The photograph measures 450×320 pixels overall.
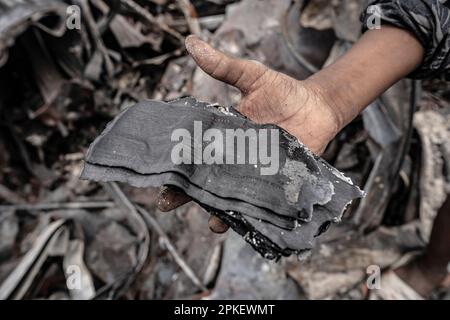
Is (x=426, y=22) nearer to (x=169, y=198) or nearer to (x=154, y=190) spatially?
(x=169, y=198)

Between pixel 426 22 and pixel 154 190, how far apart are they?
2164mm

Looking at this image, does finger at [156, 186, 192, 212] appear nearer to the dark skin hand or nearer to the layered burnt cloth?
the dark skin hand

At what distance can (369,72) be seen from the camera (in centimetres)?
167

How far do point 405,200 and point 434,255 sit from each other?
18.3 inches

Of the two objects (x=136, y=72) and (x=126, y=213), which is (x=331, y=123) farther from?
(x=136, y=72)

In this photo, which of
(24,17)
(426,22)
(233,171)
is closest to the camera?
(233,171)

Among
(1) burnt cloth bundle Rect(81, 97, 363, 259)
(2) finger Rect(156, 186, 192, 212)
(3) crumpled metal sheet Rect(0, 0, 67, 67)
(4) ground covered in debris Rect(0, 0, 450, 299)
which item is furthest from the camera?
(3) crumpled metal sheet Rect(0, 0, 67, 67)

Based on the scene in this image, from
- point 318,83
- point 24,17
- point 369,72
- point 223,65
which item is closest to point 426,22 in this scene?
point 369,72

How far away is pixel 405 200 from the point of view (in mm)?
2562

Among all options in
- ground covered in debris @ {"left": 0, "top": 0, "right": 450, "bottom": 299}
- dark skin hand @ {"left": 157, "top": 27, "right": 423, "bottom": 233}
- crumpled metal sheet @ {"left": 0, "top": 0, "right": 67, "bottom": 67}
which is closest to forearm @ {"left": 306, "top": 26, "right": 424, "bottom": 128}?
dark skin hand @ {"left": 157, "top": 27, "right": 423, "bottom": 233}

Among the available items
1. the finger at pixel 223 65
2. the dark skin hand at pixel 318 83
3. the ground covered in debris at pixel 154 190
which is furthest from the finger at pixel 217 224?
the ground covered in debris at pixel 154 190

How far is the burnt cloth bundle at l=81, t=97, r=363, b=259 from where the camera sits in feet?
4.10

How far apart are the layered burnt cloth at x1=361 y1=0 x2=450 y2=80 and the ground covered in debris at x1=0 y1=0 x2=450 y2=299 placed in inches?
21.5

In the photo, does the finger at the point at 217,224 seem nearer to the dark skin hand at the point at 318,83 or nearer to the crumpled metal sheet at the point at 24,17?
the dark skin hand at the point at 318,83
